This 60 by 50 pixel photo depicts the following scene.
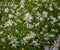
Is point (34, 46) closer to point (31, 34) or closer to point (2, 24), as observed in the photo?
point (31, 34)

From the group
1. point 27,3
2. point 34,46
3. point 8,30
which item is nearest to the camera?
point 34,46

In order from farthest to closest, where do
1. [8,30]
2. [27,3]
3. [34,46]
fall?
[27,3]
[8,30]
[34,46]

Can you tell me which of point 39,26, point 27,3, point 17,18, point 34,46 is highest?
point 27,3

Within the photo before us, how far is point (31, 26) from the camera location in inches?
295

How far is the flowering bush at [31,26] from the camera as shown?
23.4 ft

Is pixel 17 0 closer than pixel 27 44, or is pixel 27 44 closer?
pixel 27 44

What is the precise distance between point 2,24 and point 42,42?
1680 mm

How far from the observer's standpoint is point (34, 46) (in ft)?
23.3

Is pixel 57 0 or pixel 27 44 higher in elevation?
pixel 57 0

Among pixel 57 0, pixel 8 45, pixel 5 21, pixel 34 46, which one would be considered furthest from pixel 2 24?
pixel 57 0

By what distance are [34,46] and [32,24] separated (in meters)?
0.81

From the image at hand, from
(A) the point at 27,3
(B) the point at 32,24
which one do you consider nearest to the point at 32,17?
(B) the point at 32,24

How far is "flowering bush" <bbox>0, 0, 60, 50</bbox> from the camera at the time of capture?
281 inches

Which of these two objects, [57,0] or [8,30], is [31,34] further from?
[57,0]
